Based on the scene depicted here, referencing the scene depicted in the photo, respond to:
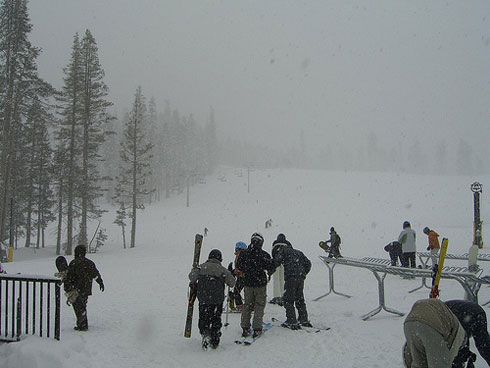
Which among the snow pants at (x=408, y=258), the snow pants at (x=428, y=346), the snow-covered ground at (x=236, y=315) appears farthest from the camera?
the snow pants at (x=408, y=258)

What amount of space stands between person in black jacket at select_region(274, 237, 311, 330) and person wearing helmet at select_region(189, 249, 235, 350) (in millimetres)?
1454

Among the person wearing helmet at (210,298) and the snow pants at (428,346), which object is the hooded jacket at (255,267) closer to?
the person wearing helmet at (210,298)

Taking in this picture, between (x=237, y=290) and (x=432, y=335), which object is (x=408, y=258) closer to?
(x=237, y=290)

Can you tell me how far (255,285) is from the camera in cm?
754

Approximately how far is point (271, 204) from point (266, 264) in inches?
1889

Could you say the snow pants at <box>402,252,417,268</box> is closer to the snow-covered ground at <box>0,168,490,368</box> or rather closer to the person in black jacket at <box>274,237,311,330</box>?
the snow-covered ground at <box>0,168,490,368</box>

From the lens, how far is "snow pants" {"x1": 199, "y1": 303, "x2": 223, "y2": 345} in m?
6.96

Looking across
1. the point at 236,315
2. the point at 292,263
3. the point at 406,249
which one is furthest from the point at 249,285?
the point at 406,249

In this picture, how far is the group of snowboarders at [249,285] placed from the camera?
7.05m

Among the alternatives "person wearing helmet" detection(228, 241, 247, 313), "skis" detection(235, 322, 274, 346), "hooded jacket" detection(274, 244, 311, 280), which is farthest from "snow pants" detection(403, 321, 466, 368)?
"person wearing helmet" detection(228, 241, 247, 313)

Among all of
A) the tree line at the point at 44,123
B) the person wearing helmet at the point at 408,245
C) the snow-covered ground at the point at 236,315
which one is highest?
the tree line at the point at 44,123

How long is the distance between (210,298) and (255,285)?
3.59 feet

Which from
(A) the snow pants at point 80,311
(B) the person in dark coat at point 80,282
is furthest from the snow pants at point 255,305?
(A) the snow pants at point 80,311

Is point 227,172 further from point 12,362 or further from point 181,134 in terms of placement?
point 12,362
